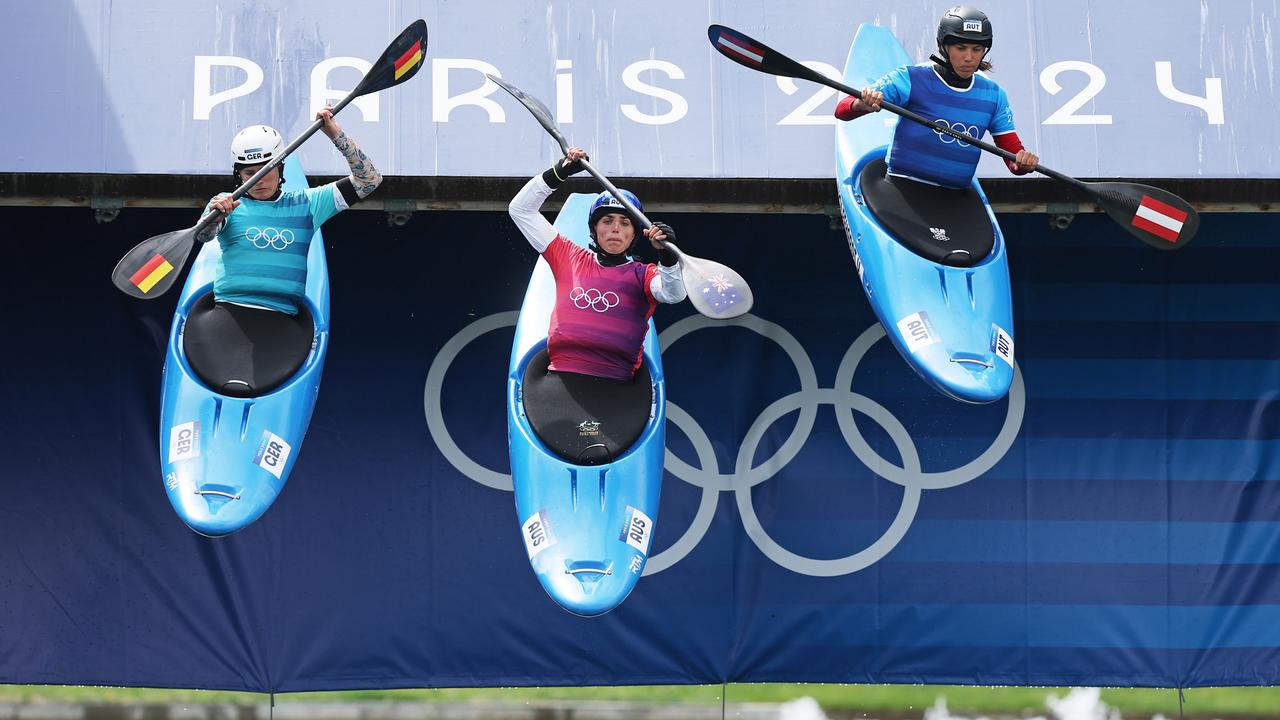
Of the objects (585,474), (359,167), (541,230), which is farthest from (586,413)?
(359,167)

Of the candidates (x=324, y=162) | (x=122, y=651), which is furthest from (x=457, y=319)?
(x=122, y=651)

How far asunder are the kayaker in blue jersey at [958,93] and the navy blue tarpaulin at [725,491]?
143 centimetres

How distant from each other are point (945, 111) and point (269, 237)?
2.83 meters

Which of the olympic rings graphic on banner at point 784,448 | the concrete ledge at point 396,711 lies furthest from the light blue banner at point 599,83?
the concrete ledge at point 396,711

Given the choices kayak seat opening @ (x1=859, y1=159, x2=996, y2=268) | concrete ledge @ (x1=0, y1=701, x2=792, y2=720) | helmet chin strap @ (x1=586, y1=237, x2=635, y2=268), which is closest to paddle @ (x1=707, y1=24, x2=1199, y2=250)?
kayak seat opening @ (x1=859, y1=159, x2=996, y2=268)

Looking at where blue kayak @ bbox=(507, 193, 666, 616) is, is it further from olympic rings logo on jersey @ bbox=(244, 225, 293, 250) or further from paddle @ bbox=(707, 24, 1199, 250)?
paddle @ bbox=(707, 24, 1199, 250)

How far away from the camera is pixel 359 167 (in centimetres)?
652

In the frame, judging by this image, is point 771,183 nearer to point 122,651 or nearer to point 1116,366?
point 1116,366

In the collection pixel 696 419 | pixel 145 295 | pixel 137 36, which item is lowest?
pixel 696 419

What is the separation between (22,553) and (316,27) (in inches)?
116

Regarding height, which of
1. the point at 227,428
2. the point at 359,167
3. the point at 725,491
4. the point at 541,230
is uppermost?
the point at 359,167

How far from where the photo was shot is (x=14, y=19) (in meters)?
7.07

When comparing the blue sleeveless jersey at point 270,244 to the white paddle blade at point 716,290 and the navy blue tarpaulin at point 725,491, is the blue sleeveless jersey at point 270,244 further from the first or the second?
the white paddle blade at point 716,290

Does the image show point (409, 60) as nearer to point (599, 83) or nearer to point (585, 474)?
point (599, 83)
